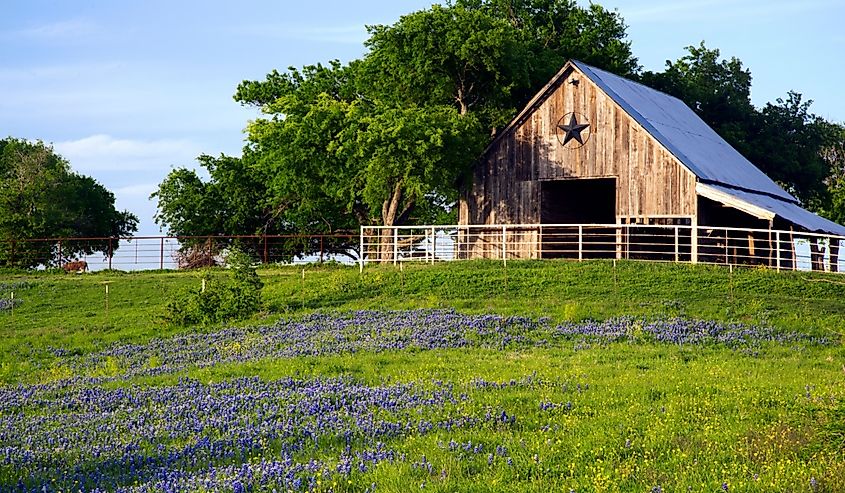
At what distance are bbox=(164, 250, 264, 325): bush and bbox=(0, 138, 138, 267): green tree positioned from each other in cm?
3092

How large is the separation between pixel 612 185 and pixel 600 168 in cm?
458

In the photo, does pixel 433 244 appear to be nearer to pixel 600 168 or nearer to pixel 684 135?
pixel 600 168

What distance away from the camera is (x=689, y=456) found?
32.1ft

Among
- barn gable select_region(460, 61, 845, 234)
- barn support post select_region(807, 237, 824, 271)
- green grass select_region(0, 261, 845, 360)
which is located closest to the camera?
green grass select_region(0, 261, 845, 360)

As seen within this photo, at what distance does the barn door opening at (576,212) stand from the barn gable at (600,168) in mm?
70

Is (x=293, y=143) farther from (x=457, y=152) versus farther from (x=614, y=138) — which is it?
(x=614, y=138)

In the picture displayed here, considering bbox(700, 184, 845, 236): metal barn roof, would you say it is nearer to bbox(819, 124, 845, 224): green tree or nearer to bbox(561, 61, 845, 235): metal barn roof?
bbox(561, 61, 845, 235): metal barn roof

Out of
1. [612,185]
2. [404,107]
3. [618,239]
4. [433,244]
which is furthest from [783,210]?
[404,107]

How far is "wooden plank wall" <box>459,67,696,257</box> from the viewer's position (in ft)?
126

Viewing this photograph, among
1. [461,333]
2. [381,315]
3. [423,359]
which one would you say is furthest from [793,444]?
[381,315]

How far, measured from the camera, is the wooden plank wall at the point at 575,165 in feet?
126

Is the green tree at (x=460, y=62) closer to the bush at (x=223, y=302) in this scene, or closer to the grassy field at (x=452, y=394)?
the grassy field at (x=452, y=394)

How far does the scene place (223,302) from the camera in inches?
1096

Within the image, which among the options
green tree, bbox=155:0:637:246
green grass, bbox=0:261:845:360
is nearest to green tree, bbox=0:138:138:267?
green tree, bbox=155:0:637:246
